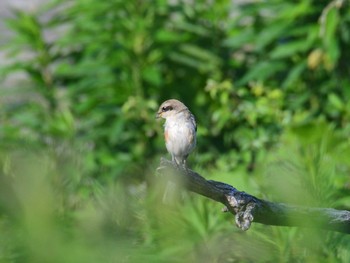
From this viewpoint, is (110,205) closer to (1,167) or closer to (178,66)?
(1,167)

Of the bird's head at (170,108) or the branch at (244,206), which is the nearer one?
the branch at (244,206)

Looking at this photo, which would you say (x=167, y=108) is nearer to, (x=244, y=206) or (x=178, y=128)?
(x=178, y=128)

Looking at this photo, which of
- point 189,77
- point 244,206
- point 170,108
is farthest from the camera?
point 189,77

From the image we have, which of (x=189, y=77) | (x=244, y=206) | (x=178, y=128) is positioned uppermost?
(x=189, y=77)

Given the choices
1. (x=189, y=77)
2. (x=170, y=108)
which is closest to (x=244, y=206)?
(x=170, y=108)

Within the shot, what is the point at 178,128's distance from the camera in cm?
274

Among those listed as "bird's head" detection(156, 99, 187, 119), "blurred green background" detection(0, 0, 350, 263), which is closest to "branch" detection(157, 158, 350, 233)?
"bird's head" detection(156, 99, 187, 119)

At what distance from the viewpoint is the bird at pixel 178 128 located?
8.80ft

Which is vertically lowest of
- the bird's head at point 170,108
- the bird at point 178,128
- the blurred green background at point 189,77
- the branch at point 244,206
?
the branch at point 244,206

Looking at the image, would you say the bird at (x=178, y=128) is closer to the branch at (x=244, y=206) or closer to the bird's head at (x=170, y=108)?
the bird's head at (x=170, y=108)

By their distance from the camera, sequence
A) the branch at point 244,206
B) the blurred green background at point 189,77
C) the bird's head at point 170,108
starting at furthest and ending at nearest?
the blurred green background at point 189,77 → the bird's head at point 170,108 → the branch at point 244,206

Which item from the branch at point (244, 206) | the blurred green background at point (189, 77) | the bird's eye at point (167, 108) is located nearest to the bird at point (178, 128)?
the bird's eye at point (167, 108)

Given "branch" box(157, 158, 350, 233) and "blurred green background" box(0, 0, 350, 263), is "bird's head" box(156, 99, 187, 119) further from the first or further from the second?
"blurred green background" box(0, 0, 350, 263)

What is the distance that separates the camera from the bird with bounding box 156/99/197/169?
2684mm
